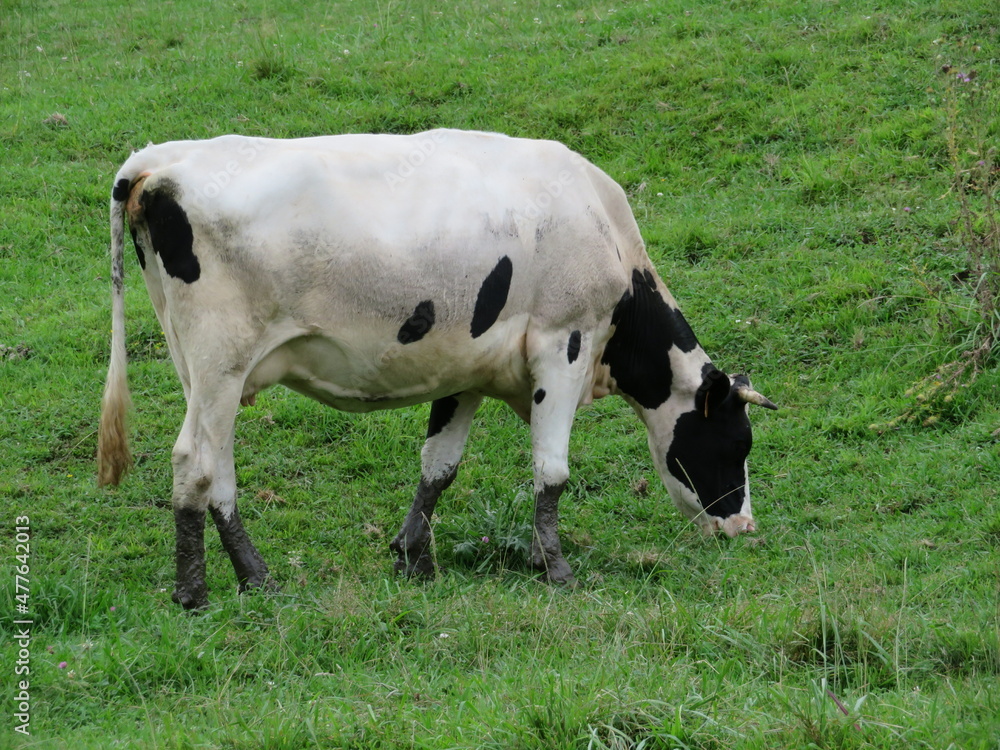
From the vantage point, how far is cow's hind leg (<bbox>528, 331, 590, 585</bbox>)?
6.80m

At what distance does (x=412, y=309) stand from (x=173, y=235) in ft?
4.18

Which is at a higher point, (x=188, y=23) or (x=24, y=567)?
(x=188, y=23)

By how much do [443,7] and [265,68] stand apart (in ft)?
10.2

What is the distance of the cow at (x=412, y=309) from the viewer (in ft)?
19.2

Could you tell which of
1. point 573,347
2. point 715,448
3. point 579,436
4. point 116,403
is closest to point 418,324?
point 573,347

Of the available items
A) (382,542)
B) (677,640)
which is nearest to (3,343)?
(382,542)

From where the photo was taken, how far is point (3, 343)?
9469 mm

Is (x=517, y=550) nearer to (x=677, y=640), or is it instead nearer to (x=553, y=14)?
(x=677, y=640)

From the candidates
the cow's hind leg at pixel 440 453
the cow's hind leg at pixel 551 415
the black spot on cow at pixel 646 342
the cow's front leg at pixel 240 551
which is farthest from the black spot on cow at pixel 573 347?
the cow's front leg at pixel 240 551

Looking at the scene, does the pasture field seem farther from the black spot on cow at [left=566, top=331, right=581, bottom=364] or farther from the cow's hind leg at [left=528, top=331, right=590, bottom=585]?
the black spot on cow at [left=566, top=331, right=581, bottom=364]

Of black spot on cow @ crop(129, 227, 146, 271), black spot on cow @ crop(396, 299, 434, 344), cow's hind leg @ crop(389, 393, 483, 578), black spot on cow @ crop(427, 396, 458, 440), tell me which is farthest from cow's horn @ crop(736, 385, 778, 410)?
black spot on cow @ crop(129, 227, 146, 271)

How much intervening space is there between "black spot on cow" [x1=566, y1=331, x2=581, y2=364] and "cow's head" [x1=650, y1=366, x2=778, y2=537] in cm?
90

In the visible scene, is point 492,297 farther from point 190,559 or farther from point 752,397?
point 190,559

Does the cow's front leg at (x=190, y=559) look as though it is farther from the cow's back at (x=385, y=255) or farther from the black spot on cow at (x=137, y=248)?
the black spot on cow at (x=137, y=248)
